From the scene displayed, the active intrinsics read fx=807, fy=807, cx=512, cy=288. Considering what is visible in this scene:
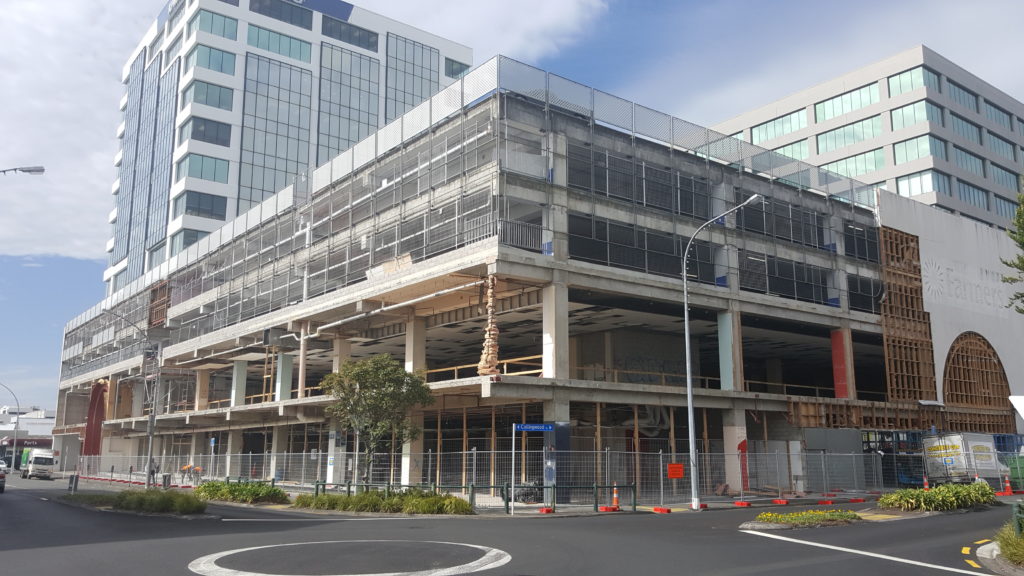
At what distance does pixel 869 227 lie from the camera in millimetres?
49062

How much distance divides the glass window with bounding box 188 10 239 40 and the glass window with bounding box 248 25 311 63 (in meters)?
1.91

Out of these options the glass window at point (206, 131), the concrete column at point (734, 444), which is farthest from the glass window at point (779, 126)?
the glass window at point (206, 131)

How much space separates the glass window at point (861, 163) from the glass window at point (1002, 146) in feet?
37.5

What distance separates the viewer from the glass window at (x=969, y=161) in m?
69.1

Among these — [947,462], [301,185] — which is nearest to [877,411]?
[947,462]

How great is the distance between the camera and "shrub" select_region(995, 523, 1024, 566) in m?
14.1

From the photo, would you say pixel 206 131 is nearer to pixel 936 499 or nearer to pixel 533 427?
pixel 533 427

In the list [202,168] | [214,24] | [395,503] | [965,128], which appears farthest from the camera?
[214,24]

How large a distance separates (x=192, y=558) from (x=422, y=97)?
9088 cm

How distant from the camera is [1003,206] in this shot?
74438 mm

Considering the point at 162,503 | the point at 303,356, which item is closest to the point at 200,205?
the point at 303,356

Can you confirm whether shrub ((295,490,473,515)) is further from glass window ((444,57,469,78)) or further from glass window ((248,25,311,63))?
glass window ((444,57,469,78))

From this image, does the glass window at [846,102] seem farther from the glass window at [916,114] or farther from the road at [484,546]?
the road at [484,546]

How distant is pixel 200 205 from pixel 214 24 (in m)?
18.9
